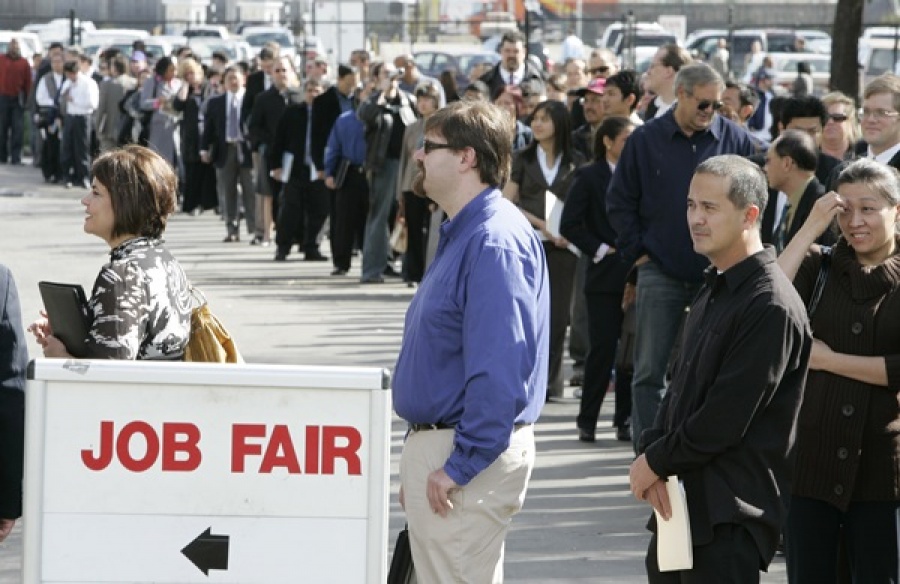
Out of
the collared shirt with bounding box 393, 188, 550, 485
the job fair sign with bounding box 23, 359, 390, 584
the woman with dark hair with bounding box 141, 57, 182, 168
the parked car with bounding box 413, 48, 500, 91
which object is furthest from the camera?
the parked car with bounding box 413, 48, 500, 91

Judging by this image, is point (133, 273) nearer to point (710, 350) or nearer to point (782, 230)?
point (710, 350)

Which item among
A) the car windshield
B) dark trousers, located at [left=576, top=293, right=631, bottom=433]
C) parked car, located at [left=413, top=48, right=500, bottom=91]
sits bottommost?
dark trousers, located at [left=576, top=293, right=631, bottom=433]

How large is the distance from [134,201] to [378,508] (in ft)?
4.86

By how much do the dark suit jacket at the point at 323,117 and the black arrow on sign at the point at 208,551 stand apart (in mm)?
15062

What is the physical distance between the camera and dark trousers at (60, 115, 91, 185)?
29.5 meters

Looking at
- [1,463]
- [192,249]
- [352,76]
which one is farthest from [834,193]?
[192,249]

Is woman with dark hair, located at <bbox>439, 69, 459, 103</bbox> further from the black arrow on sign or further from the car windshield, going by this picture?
the car windshield

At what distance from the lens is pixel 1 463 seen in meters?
5.17

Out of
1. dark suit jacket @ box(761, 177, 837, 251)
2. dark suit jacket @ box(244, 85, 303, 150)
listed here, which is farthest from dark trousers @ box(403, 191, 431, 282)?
dark suit jacket @ box(761, 177, 837, 251)

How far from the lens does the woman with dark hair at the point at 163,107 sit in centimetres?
2580

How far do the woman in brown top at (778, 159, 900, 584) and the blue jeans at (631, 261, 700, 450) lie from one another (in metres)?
3.20

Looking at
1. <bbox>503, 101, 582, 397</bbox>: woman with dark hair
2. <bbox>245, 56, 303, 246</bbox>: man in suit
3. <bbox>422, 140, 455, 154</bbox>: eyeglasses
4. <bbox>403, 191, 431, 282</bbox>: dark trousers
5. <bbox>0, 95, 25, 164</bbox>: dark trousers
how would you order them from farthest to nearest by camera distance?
1. <bbox>0, 95, 25, 164</bbox>: dark trousers
2. <bbox>245, 56, 303, 246</bbox>: man in suit
3. <bbox>403, 191, 431, 282</bbox>: dark trousers
4. <bbox>503, 101, 582, 397</bbox>: woman with dark hair
5. <bbox>422, 140, 455, 154</bbox>: eyeglasses

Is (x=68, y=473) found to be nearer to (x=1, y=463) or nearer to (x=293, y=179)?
(x=1, y=463)

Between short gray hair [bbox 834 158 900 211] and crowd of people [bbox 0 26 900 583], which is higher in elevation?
short gray hair [bbox 834 158 900 211]
